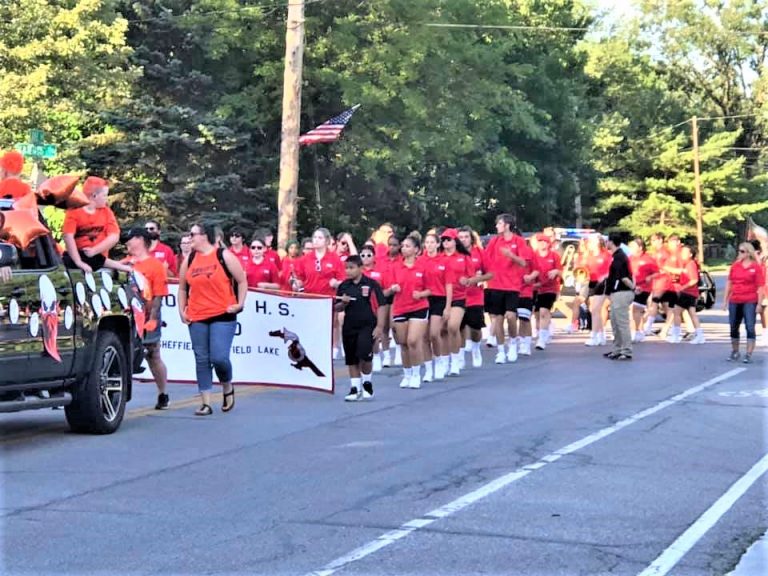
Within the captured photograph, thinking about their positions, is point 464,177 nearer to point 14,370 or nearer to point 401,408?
point 401,408

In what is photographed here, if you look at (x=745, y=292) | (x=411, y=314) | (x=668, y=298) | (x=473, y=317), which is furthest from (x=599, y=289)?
(x=411, y=314)

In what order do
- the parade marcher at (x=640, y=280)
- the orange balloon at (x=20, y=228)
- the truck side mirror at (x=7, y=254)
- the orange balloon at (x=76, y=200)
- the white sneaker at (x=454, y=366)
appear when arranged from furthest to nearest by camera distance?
the parade marcher at (x=640, y=280), the white sneaker at (x=454, y=366), the orange balloon at (x=76, y=200), the orange balloon at (x=20, y=228), the truck side mirror at (x=7, y=254)

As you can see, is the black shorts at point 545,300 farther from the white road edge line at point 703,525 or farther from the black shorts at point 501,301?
the white road edge line at point 703,525

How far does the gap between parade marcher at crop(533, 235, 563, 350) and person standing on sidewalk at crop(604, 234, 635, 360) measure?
4.61 feet

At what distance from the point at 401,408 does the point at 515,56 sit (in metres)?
42.1

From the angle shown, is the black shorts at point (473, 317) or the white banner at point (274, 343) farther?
the black shorts at point (473, 317)

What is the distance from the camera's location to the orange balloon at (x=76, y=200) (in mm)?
11086

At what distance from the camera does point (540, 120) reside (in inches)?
2078

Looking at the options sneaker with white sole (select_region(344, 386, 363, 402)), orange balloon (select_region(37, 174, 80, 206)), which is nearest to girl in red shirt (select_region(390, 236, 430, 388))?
sneaker with white sole (select_region(344, 386, 363, 402))

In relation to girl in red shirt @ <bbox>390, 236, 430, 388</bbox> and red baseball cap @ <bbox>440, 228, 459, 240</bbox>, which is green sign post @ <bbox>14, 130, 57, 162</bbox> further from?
red baseball cap @ <bbox>440, 228, 459, 240</bbox>

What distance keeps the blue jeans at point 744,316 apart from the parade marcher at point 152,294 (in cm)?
902

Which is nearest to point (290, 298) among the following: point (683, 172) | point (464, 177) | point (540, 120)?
point (464, 177)

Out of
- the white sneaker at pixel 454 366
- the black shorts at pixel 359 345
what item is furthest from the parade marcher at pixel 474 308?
the black shorts at pixel 359 345

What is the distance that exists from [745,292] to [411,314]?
5.66 m
